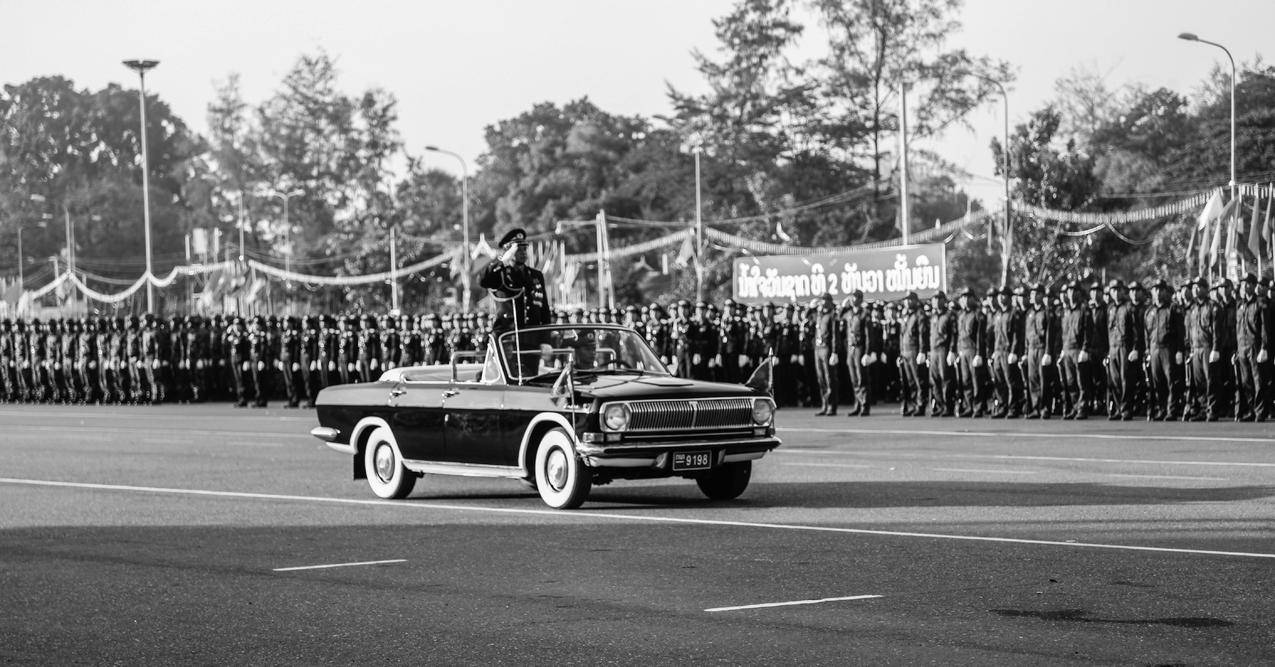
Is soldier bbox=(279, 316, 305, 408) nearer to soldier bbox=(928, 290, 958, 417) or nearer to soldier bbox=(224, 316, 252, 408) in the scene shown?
A: soldier bbox=(224, 316, 252, 408)

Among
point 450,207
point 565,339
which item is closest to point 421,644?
point 565,339

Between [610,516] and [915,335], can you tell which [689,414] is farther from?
[915,335]

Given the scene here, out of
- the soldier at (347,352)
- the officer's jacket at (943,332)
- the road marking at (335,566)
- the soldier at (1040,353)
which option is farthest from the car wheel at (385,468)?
the soldier at (347,352)

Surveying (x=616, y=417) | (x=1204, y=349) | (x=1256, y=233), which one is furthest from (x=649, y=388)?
(x=1256, y=233)

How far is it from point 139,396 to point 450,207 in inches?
1924

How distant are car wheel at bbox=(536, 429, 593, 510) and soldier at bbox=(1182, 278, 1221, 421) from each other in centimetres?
1277

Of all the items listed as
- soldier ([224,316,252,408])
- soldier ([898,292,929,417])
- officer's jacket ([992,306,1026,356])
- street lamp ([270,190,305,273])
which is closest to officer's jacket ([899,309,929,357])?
soldier ([898,292,929,417])

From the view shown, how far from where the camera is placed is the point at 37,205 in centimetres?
12500

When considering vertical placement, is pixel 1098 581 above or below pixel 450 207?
below

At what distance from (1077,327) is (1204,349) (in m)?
2.01

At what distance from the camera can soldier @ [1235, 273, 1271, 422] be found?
2391cm

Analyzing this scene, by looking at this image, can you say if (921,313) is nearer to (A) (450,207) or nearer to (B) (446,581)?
(B) (446,581)

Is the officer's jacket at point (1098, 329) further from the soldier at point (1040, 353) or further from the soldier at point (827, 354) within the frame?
the soldier at point (827, 354)

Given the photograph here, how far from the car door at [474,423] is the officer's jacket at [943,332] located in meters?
14.0
